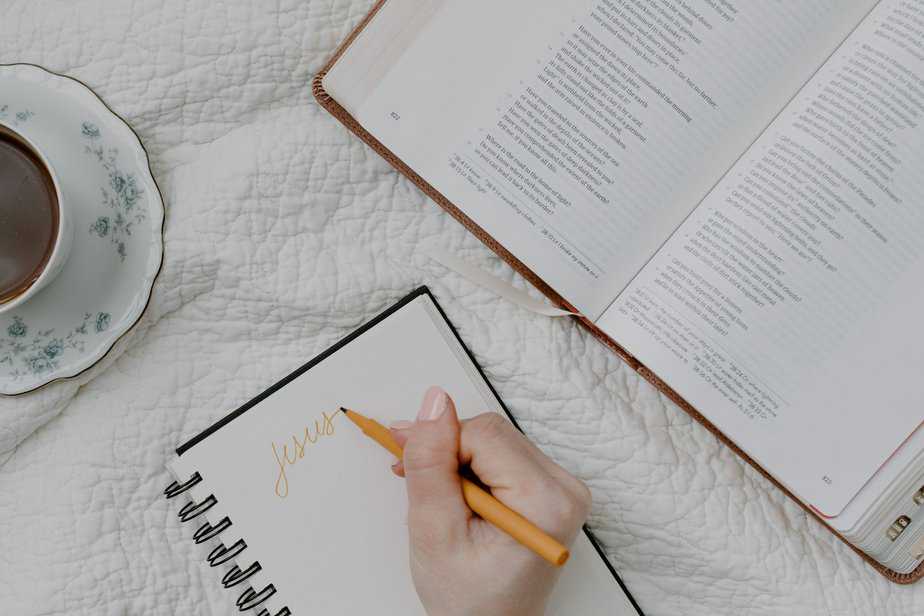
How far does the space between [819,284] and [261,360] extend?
0.42 m

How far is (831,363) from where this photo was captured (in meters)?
0.54

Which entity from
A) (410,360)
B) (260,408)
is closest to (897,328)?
(410,360)

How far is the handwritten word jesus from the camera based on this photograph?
582 millimetres

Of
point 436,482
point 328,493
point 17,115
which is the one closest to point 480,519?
point 436,482

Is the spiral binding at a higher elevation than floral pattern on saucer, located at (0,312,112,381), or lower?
lower

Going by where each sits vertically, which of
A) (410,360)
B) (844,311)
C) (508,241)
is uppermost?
(844,311)

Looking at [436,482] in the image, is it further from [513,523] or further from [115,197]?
[115,197]

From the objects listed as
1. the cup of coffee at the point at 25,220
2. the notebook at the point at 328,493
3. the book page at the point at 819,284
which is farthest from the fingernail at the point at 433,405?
the cup of coffee at the point at 25,220

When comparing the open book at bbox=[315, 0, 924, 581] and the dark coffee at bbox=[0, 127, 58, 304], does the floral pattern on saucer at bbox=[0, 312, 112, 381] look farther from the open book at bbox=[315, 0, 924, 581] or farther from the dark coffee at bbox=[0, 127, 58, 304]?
the open book at bbox=[315, 0, 924, 581]

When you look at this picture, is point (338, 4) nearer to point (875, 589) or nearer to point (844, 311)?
point (844, 311)

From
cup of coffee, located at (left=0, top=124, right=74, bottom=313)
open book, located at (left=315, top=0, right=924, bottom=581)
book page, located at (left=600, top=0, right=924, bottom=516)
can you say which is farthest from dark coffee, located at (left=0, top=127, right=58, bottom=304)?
book page, located at (left=600, top=0, right=924, bottom=516)

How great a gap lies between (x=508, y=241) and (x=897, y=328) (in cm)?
28

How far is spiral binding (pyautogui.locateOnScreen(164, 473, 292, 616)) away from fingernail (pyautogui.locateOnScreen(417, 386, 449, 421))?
6.9 inches

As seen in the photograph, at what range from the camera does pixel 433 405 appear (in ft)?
1.79
